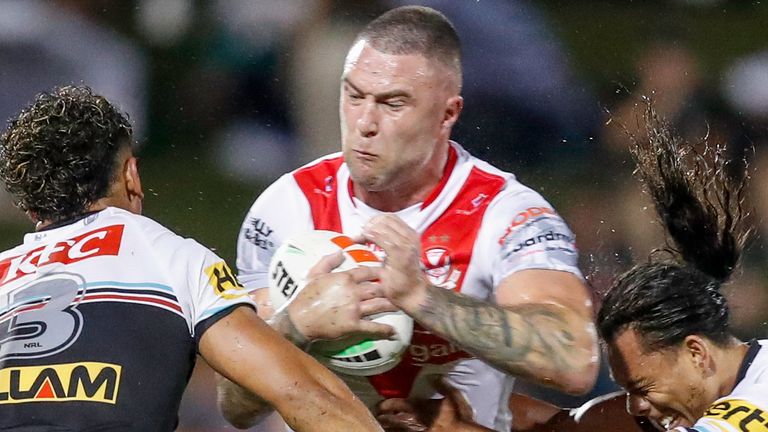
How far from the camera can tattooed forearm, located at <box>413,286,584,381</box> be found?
122 inches

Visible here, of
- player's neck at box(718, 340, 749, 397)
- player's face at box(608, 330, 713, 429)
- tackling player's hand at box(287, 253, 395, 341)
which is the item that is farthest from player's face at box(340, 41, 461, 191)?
player's neck at box(718, 340, 749, 397)

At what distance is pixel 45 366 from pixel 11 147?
610mm

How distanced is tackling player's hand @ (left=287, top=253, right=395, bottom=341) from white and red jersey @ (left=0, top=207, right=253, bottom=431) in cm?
37

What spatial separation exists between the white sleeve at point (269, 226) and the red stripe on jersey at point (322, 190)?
0.8 inches

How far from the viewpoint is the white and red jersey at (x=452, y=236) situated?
3.35 meters

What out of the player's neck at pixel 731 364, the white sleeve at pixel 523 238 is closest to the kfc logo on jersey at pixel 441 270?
the white sleeve at pixel 523 238

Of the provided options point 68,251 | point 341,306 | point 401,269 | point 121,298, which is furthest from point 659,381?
point 68,251

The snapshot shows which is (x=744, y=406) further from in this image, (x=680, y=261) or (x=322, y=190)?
(x=322, y=190)

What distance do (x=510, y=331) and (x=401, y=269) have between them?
337 millimetres

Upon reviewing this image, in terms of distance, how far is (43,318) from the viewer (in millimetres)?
2631

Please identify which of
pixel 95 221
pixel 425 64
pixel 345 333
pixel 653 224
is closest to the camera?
pixel 95 221

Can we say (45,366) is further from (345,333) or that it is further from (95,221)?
(345,333)

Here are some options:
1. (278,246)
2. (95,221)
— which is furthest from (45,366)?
(278,246)

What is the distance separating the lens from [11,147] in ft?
9.55
